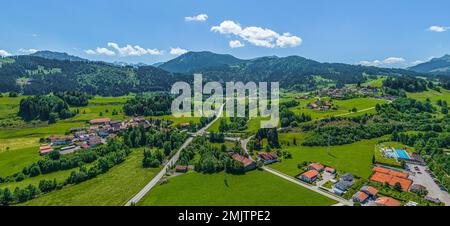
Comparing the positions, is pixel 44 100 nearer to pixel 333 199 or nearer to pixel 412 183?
pixel 333 199

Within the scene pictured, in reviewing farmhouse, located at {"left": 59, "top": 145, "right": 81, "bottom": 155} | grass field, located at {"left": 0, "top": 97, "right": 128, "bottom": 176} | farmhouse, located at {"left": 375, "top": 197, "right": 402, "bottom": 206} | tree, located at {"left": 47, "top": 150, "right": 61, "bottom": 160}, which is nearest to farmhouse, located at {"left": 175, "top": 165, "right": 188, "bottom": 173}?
tree, located at {"left": 47, "top": 150, "right": 61, "bottom": 160}

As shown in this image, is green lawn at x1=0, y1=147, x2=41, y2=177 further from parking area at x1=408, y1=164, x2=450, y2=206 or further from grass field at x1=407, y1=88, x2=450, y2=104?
grass field at x1=407, y1=88, x2=450, y2=104

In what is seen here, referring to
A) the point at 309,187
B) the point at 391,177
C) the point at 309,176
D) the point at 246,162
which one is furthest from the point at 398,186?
the point at 246,162

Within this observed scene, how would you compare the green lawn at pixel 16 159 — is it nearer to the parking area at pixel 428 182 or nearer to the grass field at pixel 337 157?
the grass field at pixel 337 157

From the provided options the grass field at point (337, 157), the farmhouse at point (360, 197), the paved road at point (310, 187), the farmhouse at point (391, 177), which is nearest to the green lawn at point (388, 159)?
the grass field at point (337, 157)

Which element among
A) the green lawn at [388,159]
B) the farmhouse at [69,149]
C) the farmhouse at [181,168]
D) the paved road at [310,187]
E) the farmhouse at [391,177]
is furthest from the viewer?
the farmhouse at [69,149]
